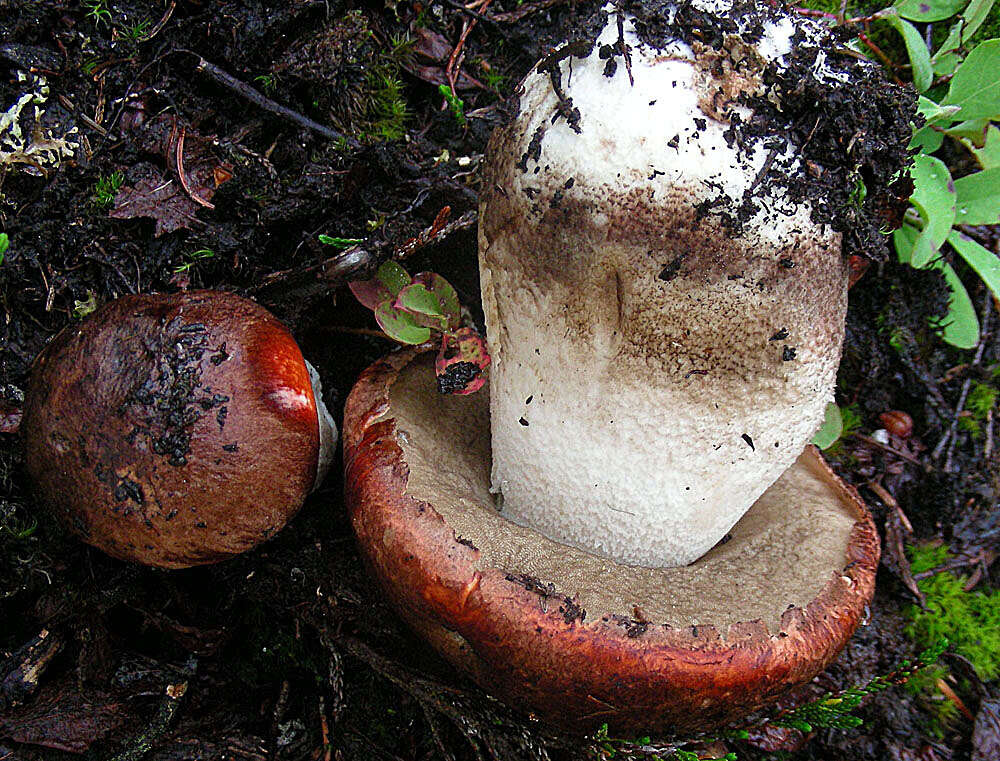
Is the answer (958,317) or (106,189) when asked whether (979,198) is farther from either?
(106,189)

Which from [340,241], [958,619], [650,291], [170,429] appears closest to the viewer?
[650,291]

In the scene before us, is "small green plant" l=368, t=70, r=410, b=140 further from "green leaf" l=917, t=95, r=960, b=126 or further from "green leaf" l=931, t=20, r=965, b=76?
"green leaf" l=931, t=20, r=965, b=76

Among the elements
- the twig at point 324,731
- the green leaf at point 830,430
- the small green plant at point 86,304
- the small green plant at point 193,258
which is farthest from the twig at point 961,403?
the small green plant at point 86,304

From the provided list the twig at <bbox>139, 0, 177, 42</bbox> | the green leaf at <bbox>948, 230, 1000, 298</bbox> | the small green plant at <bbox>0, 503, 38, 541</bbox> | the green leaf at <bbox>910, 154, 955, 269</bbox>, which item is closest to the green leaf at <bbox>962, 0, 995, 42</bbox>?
the green leaf at <bbox>910, 154, 955, 269</bbox>

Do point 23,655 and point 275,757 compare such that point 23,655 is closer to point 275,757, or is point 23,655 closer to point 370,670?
point 275,757

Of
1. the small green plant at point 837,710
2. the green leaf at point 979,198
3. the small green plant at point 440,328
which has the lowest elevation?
the small green plant at point 837,710

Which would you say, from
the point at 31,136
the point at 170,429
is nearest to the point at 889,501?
the point at 170,429

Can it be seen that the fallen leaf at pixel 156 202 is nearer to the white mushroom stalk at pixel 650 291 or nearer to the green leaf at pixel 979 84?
the white mushroom stalk at pixel 650 291
